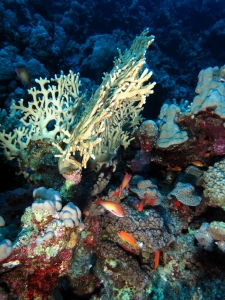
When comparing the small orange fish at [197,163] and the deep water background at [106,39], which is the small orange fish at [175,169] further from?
the deep water background at [106,39]

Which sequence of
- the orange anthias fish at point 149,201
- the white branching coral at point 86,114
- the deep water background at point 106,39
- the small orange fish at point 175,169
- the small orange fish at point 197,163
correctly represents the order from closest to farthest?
the white branching coral at point 86,114, the orange anthias fish at point 149,201, the small orange fish at point 197,163, the small orange fish at point 175,169, the deep water background at point 106,39

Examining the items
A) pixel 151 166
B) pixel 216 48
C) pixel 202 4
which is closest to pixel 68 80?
pixel 151 166

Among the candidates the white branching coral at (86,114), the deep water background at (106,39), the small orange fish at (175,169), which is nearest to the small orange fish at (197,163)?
the small orange fish at (175,169)

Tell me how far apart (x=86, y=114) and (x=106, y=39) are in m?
11.0

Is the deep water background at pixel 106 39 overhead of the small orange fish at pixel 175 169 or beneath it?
overhead

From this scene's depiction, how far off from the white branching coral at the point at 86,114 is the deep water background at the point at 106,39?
11.9ft

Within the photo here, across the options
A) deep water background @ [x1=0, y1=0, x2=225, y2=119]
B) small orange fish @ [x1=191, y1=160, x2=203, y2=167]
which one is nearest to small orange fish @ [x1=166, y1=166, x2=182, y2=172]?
small orange fish @ [x1=191, y1=160, x2=203, y2=167]

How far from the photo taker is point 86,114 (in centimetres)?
267

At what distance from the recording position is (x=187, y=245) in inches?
141

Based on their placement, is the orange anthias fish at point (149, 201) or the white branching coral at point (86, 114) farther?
the orange anthias fish at point (149, 201)

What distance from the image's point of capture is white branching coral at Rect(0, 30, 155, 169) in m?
2.39

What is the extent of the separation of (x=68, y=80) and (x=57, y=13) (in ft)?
61.5

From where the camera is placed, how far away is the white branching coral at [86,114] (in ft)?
7.84

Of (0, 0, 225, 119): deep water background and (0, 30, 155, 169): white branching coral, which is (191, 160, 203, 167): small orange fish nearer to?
(0, 30, 155, 169): white branching coral
